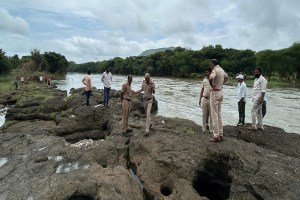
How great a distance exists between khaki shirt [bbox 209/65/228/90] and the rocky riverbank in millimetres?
2049

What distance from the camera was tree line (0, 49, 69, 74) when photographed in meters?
75.4

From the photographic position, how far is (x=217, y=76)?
1030 cm

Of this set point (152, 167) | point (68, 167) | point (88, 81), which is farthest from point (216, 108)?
point (88, 81)

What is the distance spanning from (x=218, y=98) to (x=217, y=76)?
80cm

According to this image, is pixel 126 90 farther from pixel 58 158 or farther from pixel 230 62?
pixel 230 62

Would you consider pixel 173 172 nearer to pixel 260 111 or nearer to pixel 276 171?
pixel 276 171

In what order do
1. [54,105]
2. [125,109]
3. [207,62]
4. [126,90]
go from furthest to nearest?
1. [207,62]
2. [54,105]
3. [125,109]
4. [126,90]

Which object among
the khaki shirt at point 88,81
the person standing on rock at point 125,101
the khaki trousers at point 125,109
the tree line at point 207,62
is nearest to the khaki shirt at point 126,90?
the person standing on rock at point 125,101

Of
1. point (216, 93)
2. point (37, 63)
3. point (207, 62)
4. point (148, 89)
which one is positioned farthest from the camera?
point (207, 62)

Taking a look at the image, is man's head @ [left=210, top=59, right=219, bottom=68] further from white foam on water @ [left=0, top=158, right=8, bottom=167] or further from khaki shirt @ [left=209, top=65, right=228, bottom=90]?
white foam on water @ [left=0, top=158, right=8, bottom=167]

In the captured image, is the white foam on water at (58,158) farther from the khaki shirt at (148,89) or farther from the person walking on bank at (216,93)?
the person walking on bank at (216,93)

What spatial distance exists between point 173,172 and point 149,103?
385cm

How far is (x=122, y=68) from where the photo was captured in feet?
559

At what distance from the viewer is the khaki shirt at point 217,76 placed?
10.2 meters
